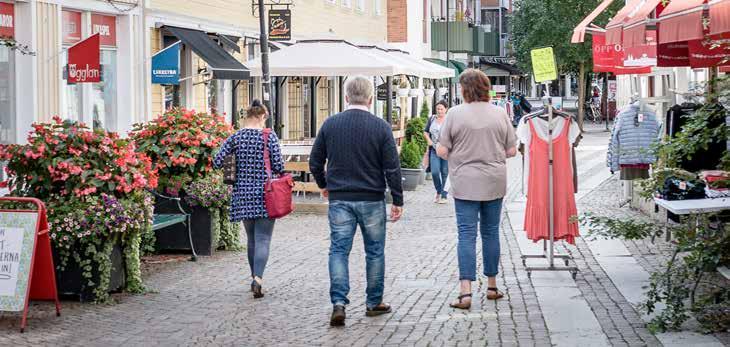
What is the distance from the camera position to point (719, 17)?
9508 millimetres

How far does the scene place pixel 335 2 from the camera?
118 ft

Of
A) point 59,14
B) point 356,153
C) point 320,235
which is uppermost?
point 59,14

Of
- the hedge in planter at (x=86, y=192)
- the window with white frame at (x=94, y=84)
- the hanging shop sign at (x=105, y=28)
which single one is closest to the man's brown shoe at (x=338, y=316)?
the hedge in planter at (x=86, y=192)

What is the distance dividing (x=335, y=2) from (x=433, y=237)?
20.1 m

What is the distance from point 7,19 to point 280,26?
932 cm

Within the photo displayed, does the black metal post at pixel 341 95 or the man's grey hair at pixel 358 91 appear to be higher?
the black metal post at pixel 341 95

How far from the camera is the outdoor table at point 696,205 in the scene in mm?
9828

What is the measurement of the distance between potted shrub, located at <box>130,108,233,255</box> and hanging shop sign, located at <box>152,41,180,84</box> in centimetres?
726

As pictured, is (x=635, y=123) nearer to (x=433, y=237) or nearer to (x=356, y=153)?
(x=433, y=237)

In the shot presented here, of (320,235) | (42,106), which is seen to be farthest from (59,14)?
(320,235)

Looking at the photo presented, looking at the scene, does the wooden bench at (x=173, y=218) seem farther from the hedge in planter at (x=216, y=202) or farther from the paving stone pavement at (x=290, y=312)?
the paving stone pavement at (x=290, y=312)

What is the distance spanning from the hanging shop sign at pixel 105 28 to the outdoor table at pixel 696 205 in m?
11.7

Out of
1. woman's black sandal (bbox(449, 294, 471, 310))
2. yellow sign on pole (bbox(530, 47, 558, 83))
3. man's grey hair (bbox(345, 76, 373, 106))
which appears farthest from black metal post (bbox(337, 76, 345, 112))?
man's grey hair (bbox(345, 76, 373, 106))

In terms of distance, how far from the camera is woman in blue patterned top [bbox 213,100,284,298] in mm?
11258
